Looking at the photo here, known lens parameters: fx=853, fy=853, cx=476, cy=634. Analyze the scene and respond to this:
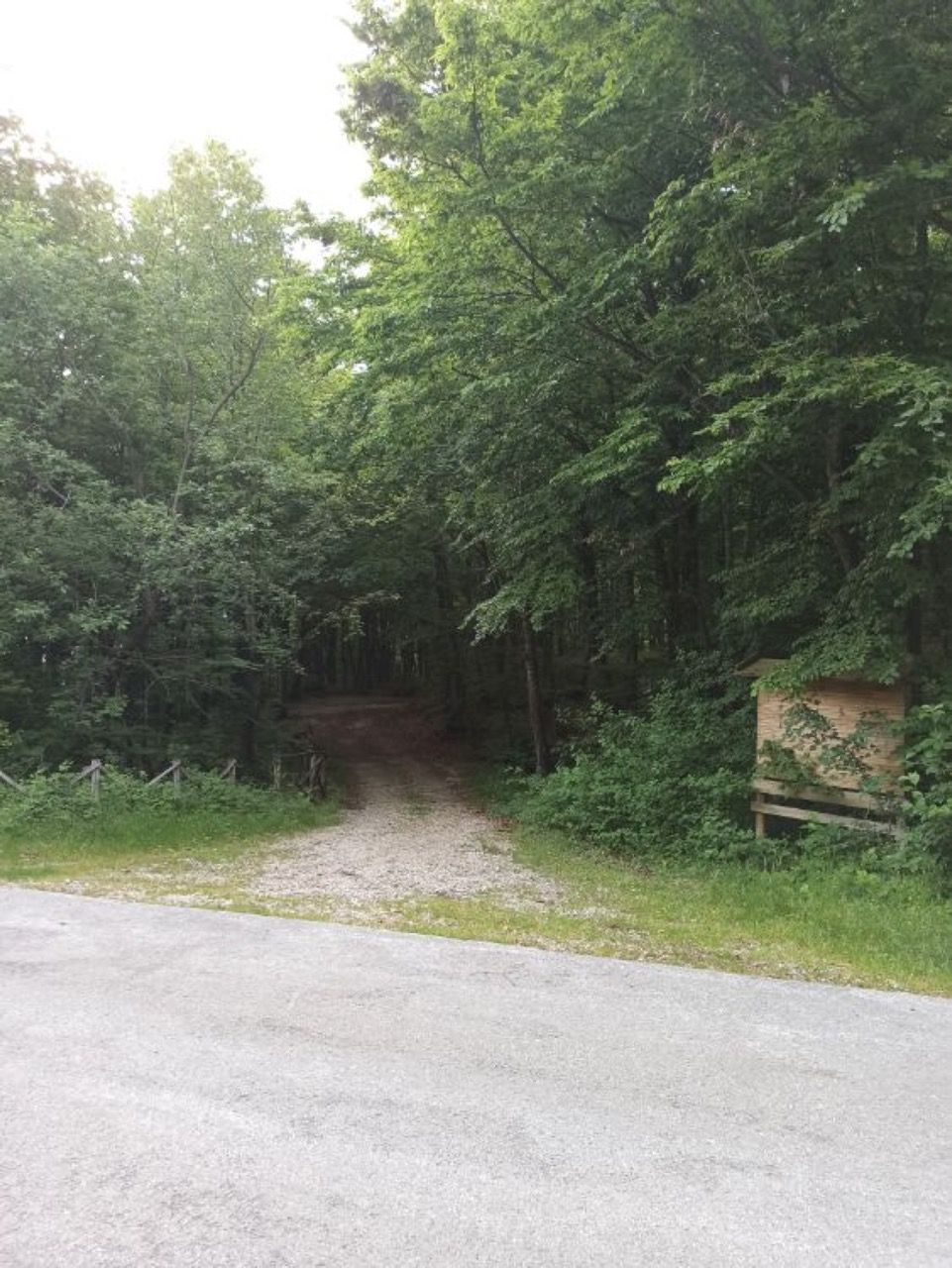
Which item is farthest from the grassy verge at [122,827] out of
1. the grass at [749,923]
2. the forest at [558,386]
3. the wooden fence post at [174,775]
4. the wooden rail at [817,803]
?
the wooden rail at [817,803]

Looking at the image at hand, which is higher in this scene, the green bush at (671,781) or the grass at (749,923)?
the green bush at (671,781)

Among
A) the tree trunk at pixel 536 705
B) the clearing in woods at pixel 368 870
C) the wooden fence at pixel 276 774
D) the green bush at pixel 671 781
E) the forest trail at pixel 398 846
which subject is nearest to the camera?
the clearing in woods at pixel 368 870

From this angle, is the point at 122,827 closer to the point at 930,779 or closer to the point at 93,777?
the point at 93,777

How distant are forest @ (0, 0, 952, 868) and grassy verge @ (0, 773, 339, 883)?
2.16 metres

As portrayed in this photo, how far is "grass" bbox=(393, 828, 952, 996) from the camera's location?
17.8 feet

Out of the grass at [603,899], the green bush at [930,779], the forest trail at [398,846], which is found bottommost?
the forest trail at [398,846]

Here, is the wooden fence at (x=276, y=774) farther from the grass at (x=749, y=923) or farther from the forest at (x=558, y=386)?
the grass at (x=749, y=923)

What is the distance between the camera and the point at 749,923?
21.6ft

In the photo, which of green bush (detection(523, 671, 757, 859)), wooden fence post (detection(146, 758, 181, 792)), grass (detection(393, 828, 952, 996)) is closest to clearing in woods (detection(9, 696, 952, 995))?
grass (detection(393, 828, 952, 996))

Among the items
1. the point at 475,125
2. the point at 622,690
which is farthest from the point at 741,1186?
the point at 622,690

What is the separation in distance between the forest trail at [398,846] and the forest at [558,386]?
1.89 metres

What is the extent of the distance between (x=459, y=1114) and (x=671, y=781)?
25.5ft

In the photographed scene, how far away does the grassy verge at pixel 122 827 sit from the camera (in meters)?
8.85

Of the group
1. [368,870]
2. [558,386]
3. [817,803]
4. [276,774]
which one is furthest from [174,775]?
[817,803]
